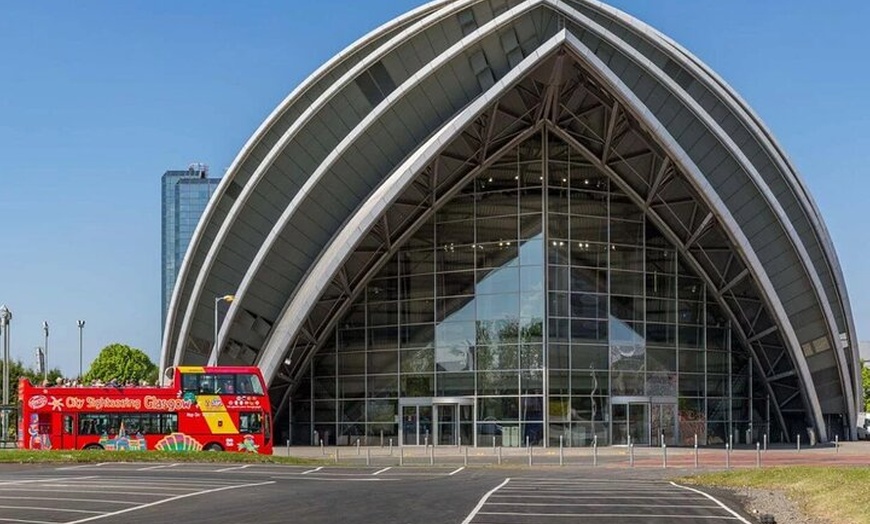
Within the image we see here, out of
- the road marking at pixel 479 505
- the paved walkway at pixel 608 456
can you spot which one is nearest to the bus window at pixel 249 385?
the paved walkway at pixel 608 456

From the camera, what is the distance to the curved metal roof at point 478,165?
5612 centimetres

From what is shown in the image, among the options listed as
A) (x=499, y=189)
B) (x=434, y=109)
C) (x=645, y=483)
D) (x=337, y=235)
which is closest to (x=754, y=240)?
(x=499, y=189)

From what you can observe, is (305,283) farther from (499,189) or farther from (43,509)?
(43,509)

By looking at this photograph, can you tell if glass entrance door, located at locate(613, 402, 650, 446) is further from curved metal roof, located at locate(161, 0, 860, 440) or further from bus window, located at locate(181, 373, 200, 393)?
bus window, located at locate(181, 373, 200, 393)

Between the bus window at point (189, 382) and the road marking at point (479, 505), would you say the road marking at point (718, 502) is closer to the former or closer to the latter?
the road marking at point (479, 505)

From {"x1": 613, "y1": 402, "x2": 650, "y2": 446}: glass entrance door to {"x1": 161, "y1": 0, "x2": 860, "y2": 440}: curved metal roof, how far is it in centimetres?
804

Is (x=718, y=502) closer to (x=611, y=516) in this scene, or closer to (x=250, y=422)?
(x=611, y=516)

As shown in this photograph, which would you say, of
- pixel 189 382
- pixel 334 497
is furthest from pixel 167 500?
pixel 189 382

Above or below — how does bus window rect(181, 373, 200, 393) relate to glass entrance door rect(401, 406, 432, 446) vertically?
above

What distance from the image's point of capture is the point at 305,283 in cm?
5956

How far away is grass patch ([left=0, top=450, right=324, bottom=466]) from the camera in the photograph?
43062 millimetres

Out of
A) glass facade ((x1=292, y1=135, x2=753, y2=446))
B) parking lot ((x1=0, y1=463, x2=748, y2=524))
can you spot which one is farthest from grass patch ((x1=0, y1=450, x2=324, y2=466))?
glass facade ((x1=292, y1=135, x2=753, y2=446))

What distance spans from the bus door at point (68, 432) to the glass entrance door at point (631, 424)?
27965mm

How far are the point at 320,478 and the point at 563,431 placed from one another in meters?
27.3
